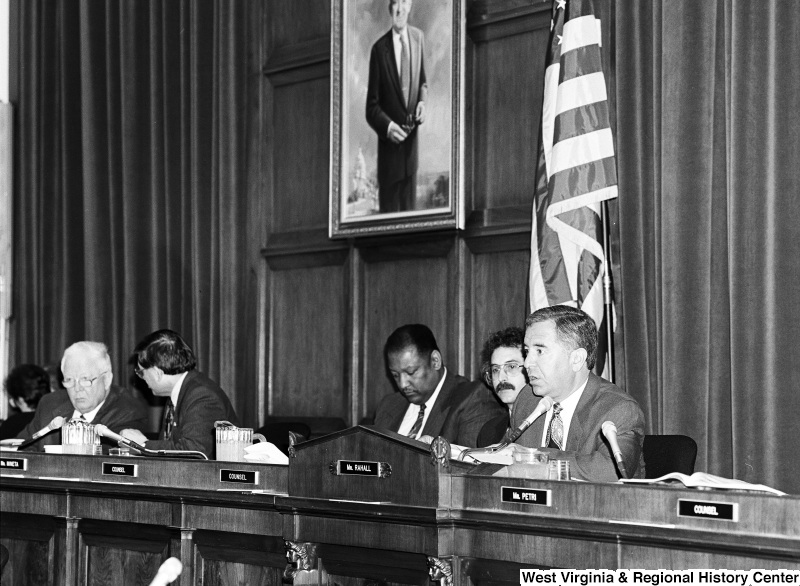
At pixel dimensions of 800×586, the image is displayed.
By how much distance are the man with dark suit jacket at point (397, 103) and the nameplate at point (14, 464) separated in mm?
2392

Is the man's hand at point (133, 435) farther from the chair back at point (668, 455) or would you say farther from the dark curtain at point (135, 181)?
the chair back at point (668, 455)

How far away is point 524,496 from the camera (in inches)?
128

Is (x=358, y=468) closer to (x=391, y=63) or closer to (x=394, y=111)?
(x=394, y=111)

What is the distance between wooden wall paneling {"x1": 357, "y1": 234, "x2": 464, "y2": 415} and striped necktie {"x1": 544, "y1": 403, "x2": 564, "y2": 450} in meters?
2.08

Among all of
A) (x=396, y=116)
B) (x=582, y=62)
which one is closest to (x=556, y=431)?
(x=582, y=62)

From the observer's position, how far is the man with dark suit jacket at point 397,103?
618cm

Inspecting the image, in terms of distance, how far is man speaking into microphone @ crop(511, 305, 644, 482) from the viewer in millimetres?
3629

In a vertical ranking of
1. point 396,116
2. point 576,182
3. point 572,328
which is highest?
point 396,116

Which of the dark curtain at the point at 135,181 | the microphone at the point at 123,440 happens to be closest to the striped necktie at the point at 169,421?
the microphone at the point at 123,440

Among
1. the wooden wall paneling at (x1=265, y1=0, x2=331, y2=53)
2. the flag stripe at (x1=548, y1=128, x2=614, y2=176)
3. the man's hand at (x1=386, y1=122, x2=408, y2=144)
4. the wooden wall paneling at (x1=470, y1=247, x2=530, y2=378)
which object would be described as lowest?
the wooden wall paneling at (x1=470, y1=247, x2=530, y2=378)

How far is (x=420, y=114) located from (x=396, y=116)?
0.18m

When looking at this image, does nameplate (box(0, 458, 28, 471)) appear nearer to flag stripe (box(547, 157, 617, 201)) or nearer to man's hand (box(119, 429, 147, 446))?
man's hand (box(119, 429, 147, 446))

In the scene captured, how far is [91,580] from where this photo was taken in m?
4.57

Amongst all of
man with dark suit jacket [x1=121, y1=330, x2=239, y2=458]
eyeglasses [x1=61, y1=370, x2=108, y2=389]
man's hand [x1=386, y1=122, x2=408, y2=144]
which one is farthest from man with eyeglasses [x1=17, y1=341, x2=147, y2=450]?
man's hand [x1=386, y1=122, x2=408, y2=144]
